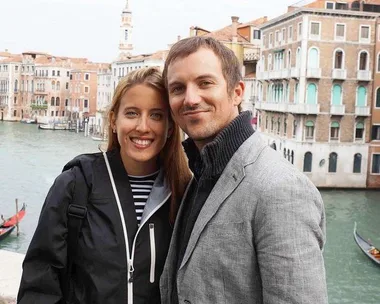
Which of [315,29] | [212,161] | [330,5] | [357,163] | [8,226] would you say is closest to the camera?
[212,161]

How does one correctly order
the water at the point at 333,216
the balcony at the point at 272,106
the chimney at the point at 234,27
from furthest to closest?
the chimney at the point at 234,27, the balcony at the point at 272,106, the water at the point at 333,216

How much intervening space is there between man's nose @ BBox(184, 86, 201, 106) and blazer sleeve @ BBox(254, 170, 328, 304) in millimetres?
242

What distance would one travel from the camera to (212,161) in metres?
1.14

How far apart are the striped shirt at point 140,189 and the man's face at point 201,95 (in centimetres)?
24

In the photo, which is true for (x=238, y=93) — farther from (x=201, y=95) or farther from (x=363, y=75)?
(x=363, y=75)

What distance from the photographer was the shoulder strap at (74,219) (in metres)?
1.26

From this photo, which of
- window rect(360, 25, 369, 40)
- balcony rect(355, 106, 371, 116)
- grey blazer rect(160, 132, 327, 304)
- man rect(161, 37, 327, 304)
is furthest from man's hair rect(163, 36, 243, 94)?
window rect(360, 25, 369, 40)

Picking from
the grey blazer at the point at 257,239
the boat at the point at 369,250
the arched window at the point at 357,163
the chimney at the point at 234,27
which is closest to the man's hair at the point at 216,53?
the grey blazer at the point at 257,239

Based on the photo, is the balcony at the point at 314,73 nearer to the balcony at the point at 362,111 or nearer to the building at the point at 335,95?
the building at the point at 335,95

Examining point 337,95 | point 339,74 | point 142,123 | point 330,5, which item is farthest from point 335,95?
point 142,123

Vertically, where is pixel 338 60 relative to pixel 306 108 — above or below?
above

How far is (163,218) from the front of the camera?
4.42ft

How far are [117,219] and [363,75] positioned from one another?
1518 cm

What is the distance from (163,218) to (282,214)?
1.40 ft
